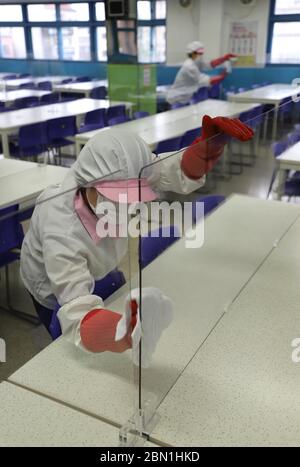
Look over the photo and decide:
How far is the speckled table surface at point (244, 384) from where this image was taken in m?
0.95

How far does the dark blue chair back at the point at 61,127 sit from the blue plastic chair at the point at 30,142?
10 centimetres

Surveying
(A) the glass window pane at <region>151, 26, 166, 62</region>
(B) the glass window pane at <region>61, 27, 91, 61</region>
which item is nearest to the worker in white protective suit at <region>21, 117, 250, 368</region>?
(A) the glass window pane at <region>151, 26, 166, 62</region>

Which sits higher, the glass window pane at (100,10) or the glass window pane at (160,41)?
the glass window pane at (100,10)

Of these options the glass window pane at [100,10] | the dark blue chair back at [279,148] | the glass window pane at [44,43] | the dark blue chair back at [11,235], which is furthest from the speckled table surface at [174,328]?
the glass window pane at [44,43]

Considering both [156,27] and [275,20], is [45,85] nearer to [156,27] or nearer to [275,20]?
[156,27]

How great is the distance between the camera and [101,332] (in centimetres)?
98

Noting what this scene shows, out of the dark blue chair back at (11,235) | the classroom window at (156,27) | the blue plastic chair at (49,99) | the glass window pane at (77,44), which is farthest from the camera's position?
the glass window pane at (77,44)

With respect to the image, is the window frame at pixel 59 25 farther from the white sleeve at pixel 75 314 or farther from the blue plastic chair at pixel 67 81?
the white sleeve at pixel 75 314

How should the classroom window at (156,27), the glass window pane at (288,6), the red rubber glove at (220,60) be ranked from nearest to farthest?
the red rubber glove at (220,60)
the glass window pane at (288,6)
the classroom window at (156,27)

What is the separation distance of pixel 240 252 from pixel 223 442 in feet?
3.07

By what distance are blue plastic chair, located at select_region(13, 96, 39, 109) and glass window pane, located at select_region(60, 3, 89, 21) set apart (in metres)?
3.89

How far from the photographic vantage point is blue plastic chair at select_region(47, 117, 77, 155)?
4.79m

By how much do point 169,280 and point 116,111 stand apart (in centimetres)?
454
